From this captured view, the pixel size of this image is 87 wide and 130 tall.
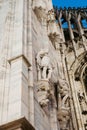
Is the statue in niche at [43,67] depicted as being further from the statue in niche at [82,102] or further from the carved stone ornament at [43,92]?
the statue in niche at [82,102]

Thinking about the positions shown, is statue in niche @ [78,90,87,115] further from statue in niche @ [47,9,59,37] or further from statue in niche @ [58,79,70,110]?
statue in niche @ [47,9,59,37]

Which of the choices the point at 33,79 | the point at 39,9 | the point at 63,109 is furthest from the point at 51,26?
the point at 33,79

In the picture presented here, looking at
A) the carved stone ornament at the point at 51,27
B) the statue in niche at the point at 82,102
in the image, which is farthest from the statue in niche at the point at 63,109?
the carved stone ornament at the point at 51,27

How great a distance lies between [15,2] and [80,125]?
469cm

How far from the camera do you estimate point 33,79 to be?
6.26 meters

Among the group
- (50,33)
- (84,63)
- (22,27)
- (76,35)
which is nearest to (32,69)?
(22,27)

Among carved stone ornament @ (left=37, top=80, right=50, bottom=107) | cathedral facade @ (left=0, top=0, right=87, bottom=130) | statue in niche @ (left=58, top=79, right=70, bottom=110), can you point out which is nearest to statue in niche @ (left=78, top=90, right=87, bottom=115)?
cathedral facade @ (left=0, top=0, right=87, bottom=130)

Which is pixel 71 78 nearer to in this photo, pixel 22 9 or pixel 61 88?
pixel 61 88

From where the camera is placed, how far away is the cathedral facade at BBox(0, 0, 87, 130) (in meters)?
5.12

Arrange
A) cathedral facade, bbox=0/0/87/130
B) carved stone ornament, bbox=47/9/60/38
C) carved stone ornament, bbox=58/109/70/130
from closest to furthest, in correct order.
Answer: cathedral facade, bbox=0/0/87/130, carved stone ornament, bbox=58/109/70/130, carved stone ornament, bbox=47/9/60/38

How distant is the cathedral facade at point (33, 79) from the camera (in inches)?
202

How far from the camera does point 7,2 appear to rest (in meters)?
9.05

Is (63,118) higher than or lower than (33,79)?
lower

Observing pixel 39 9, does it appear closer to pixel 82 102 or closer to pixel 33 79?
pixel 82 102
